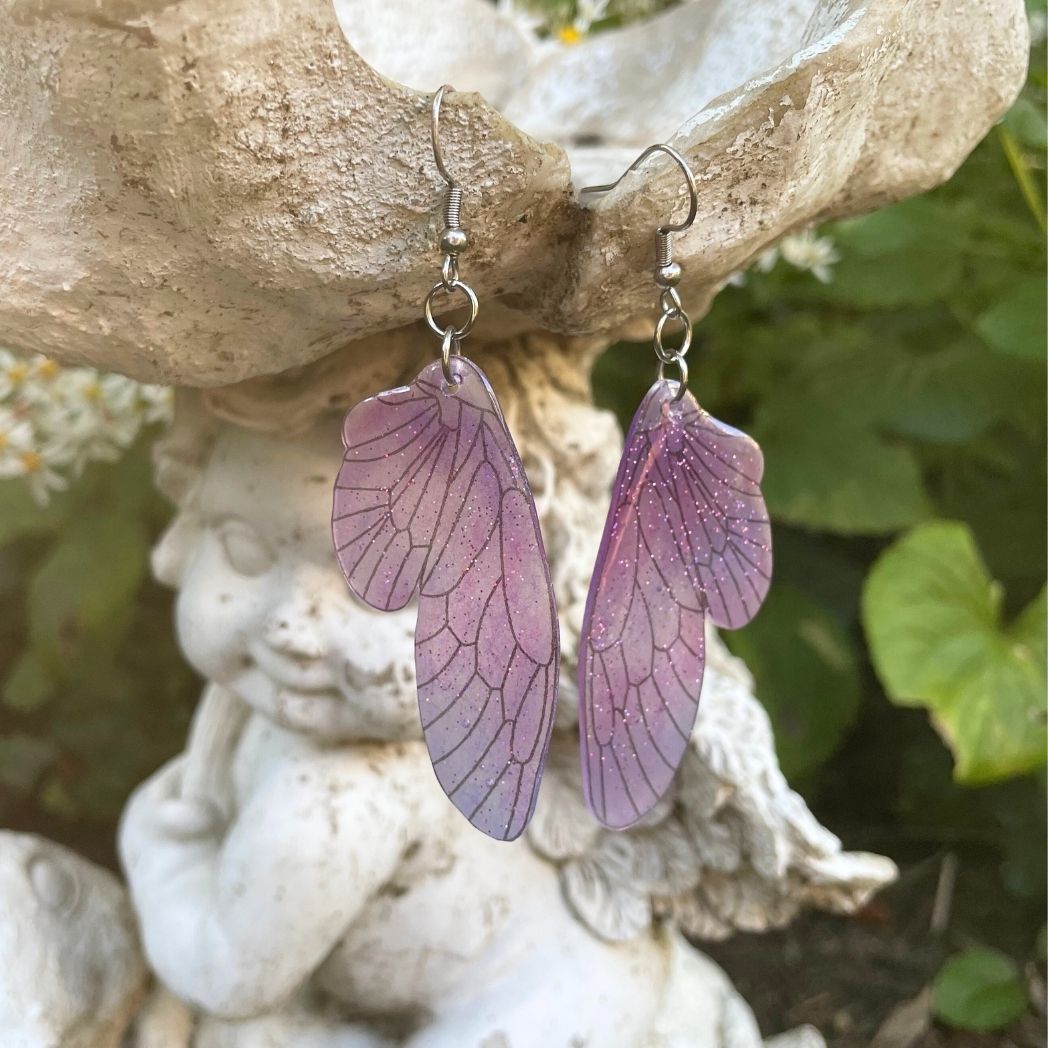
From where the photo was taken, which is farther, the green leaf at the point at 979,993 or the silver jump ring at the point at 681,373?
the green leaf at the point at 979,993

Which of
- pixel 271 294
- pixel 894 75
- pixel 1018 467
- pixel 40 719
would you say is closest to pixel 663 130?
pixel 894 75

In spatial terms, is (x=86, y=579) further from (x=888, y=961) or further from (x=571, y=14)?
(x=888, y=961)

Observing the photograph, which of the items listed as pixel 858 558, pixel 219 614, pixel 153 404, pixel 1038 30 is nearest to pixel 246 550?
pixel 219 614

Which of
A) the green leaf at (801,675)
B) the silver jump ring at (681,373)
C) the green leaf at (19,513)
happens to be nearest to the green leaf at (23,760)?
the green leaf at (19,513)

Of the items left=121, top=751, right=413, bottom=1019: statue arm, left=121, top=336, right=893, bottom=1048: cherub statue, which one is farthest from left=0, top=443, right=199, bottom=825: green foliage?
left=121, top=751, right=413, bottom=1019: statue arm

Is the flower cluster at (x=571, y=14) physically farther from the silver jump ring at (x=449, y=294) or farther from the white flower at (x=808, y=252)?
the silver jump ring at (x=449, y=294)


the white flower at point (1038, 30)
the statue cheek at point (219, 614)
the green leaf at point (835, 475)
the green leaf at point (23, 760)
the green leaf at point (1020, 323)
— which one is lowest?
the green leaf at point (23, 760)
